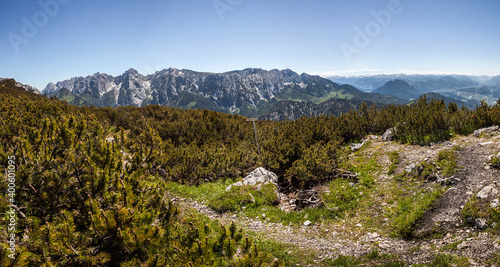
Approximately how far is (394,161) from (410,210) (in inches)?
216

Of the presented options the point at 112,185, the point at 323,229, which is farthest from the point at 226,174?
the point at 112,185

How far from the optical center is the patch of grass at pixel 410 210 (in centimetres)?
716

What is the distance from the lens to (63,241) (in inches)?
135

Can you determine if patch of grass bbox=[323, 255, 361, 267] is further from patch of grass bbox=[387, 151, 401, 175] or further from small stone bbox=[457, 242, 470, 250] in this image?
patch of grass bbox=[387, 151, 401, 175]

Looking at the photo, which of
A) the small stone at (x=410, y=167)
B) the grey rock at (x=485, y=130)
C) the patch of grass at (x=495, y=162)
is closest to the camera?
the patch of grass at (x=495, y=162)

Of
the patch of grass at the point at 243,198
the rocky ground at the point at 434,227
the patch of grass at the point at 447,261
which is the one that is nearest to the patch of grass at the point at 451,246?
the rocky ground at the point at 434,227

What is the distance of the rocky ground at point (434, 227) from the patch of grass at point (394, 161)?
27.3 inches

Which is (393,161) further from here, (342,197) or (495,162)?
(342,197)

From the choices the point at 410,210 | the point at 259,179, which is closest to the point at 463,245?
the point at 410,210

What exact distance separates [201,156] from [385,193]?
1119cm

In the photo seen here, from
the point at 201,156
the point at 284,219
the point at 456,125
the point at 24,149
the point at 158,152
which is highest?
the point at 24,149

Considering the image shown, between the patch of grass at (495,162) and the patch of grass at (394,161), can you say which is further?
the patch of grass at (394,161)

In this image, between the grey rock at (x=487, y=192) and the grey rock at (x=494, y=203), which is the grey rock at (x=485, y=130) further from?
the grey rock at (x=494, y=203)

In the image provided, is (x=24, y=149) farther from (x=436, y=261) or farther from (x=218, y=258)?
(x=436, y=261)
